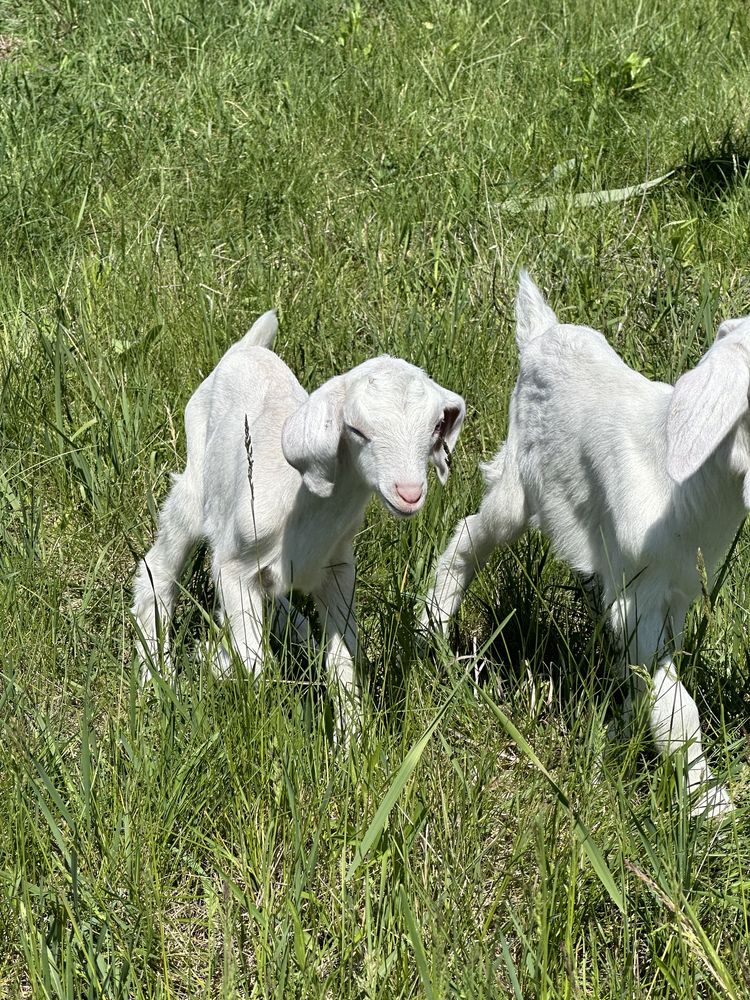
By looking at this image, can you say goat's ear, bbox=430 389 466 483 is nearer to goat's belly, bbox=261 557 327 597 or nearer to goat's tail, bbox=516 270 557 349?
goat's belly, bbox=261 557 327 597

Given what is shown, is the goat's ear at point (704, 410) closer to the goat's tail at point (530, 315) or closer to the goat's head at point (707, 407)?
the goat's head at point (707, 407)

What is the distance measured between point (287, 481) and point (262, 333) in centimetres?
82

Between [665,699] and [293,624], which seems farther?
[293,624]

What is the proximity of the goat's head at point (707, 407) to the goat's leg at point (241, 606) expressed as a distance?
114cm

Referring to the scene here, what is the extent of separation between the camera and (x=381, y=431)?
2734 mm

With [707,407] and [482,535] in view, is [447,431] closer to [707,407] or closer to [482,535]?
[707,407]

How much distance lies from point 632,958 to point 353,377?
1341 millimetres

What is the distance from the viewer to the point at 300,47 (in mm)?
6574

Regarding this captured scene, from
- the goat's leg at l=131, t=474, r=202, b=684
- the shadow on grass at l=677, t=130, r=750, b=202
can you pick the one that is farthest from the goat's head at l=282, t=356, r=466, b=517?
the shadow on grass at l=677, t=130, r=750, b=202

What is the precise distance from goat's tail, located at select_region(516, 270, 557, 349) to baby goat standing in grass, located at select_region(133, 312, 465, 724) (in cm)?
76

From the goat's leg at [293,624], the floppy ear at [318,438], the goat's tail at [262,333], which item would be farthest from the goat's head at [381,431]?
the goat's tail at [262,333]

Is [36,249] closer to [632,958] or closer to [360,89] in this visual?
[360,89]

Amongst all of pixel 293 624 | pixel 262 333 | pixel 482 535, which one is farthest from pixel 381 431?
pixel 262 333

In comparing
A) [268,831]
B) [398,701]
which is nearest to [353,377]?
[398,701]
